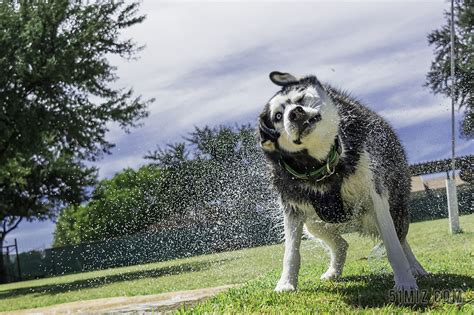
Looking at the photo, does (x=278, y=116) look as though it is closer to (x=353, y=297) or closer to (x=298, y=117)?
(x=298, y=117)

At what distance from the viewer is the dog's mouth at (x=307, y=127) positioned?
4.61m

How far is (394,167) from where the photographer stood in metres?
6.10

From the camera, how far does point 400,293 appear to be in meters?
5.06

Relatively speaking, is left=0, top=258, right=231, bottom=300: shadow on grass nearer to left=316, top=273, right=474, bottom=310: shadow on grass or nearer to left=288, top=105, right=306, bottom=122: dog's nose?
left=316, top=273, right=474, bottom=310: shadow on grass

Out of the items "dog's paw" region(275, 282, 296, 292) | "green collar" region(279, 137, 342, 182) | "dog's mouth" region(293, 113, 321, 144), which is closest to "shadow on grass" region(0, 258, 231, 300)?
"dog's paw" region(275, 282, 296, 292)

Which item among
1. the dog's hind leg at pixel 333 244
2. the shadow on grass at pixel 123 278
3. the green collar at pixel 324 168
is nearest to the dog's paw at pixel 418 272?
the dog's hind leg at pixel 333 244

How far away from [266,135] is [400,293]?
1.72m

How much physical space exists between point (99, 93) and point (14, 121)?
4418 mm

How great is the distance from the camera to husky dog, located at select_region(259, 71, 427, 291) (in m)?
4.80

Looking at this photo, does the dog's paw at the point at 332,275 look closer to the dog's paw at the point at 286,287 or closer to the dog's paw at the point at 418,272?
the dog's paw at the point at 418,272

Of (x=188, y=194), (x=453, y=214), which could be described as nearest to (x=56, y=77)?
(x=188, y=194)

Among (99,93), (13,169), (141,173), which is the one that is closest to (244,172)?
(99,93)

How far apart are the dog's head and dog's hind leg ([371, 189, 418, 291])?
78cm

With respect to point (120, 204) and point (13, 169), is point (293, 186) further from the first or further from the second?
point (120, 204)
